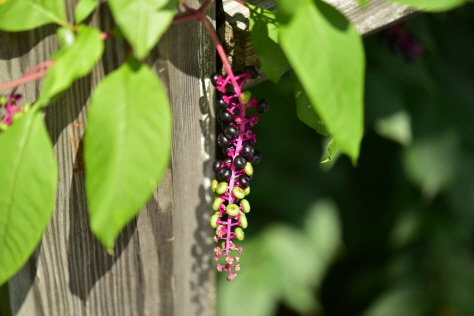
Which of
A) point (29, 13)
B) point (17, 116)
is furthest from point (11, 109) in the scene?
point (29, 13)

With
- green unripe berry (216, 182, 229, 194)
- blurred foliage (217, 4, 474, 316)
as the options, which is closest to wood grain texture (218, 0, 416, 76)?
green unripe berry (216, 182, 229, 194)

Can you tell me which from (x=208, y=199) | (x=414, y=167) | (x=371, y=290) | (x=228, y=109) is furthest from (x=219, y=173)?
(x=371, y=290)

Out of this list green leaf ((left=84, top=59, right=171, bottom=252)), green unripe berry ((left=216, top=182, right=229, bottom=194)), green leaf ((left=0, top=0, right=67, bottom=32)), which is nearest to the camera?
green leaf ((left=84, top=59, right=171, bottom=252))

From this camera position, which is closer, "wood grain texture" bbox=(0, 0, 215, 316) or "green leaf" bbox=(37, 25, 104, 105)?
"green leaf" bbox=(37, 25, 104, 105)

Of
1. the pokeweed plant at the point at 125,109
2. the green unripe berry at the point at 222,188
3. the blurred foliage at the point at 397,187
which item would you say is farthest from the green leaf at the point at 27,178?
the blurred foliage at the point at 397,187

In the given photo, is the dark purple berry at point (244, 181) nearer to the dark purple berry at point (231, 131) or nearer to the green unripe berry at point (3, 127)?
the dark purple berry at point (231, 131)

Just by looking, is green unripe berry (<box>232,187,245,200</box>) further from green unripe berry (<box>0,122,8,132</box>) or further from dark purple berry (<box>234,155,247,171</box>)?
green unripe berry (<box>0,122,8,132</box>)

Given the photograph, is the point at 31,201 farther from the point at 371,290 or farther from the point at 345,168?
the point at 371,290
